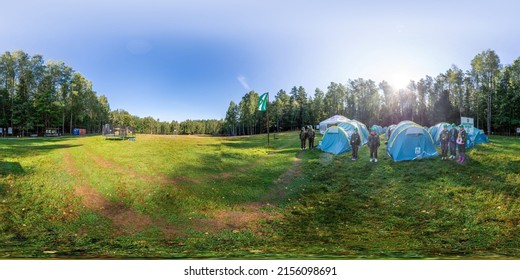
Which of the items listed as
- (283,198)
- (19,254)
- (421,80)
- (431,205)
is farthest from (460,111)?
(19,254)

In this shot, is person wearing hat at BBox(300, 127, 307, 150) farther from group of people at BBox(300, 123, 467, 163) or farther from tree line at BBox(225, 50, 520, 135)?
tree line at BBox(225, 50, 520, 135)

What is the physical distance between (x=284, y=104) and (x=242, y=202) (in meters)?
2.21

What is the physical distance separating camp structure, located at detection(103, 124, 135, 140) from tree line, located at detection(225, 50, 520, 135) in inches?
94.3

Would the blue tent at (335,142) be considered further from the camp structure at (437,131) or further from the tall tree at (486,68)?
the tall tree at (486,68)

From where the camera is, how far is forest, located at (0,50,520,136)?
5.33 meters

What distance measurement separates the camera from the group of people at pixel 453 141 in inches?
246

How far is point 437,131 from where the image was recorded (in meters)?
6.29

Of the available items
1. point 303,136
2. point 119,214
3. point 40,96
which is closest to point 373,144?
point 303,136

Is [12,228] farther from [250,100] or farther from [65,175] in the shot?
[250,100]

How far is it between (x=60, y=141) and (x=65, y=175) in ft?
3.06

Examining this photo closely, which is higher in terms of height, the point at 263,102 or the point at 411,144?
the point at 263,102

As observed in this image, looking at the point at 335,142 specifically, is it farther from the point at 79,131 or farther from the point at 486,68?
the point at 79,131

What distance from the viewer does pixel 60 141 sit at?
6.01 meters

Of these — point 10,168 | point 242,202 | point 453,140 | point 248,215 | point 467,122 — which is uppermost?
point 467,122
